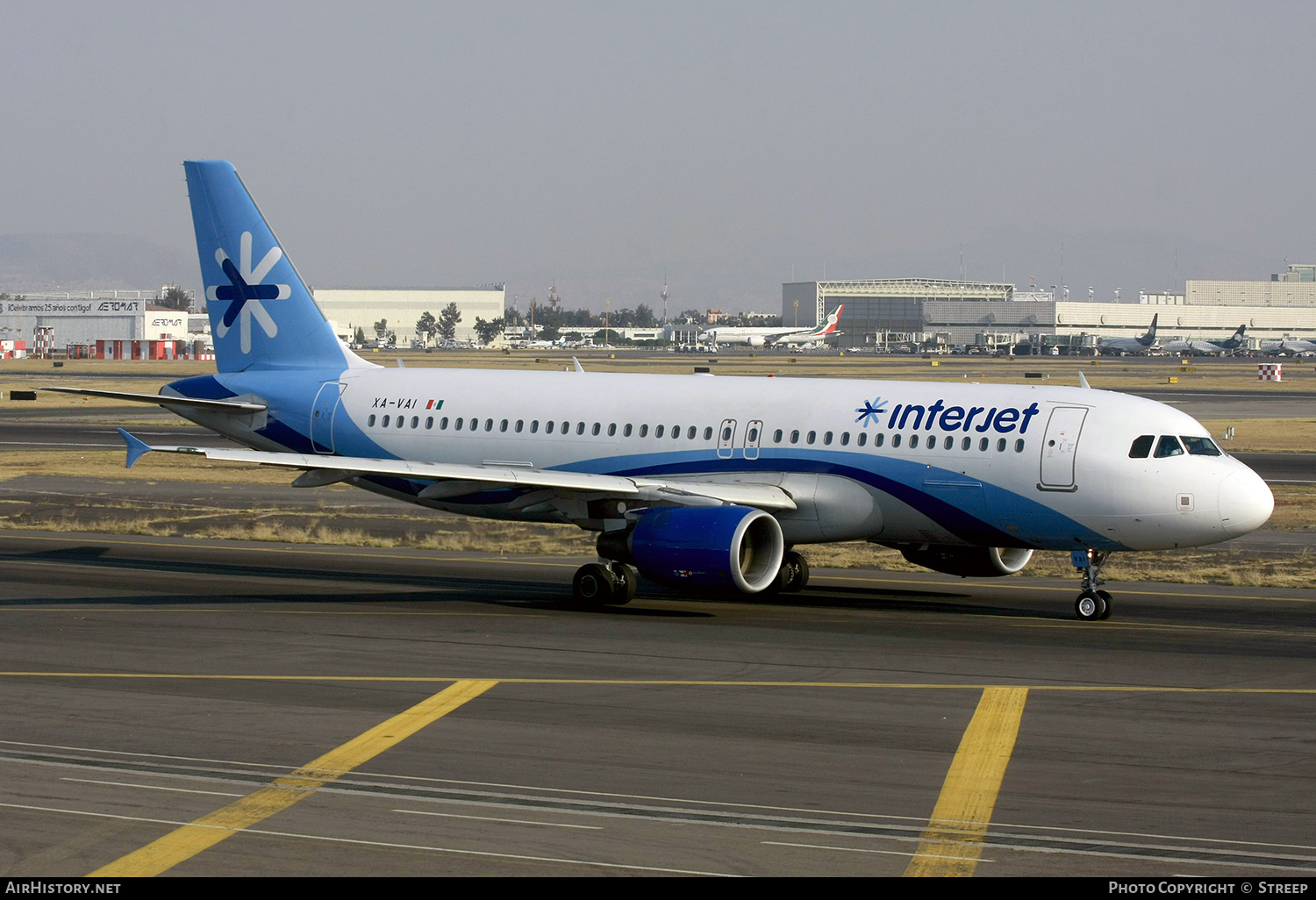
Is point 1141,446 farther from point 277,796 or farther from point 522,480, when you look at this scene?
point 277,796

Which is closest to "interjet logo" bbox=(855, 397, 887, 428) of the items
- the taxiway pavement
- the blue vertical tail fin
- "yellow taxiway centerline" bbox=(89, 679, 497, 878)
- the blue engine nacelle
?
the blue engine nacelle

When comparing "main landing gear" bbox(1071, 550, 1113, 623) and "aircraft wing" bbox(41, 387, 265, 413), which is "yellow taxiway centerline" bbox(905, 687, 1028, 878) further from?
"aircraft wing" bbox(41, 387, 265, 413)

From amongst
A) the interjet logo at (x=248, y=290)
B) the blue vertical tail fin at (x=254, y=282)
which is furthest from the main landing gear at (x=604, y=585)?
the interjet logo at (x=248, y=290)

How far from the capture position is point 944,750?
17.8m

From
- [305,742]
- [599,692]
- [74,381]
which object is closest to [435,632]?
[599,692]

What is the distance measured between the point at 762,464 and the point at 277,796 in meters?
16.3

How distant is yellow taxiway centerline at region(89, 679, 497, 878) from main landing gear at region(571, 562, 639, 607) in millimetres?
8338

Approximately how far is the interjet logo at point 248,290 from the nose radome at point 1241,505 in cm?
2265

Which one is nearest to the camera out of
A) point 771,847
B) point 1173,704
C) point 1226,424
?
point 771,847

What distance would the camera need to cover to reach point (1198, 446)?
27.6 m

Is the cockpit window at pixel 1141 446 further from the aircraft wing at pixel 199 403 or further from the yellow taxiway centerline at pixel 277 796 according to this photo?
the aircraft wing at pixel 199 403

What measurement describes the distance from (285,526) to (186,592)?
11197mm

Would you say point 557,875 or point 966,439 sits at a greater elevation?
point 966,439
